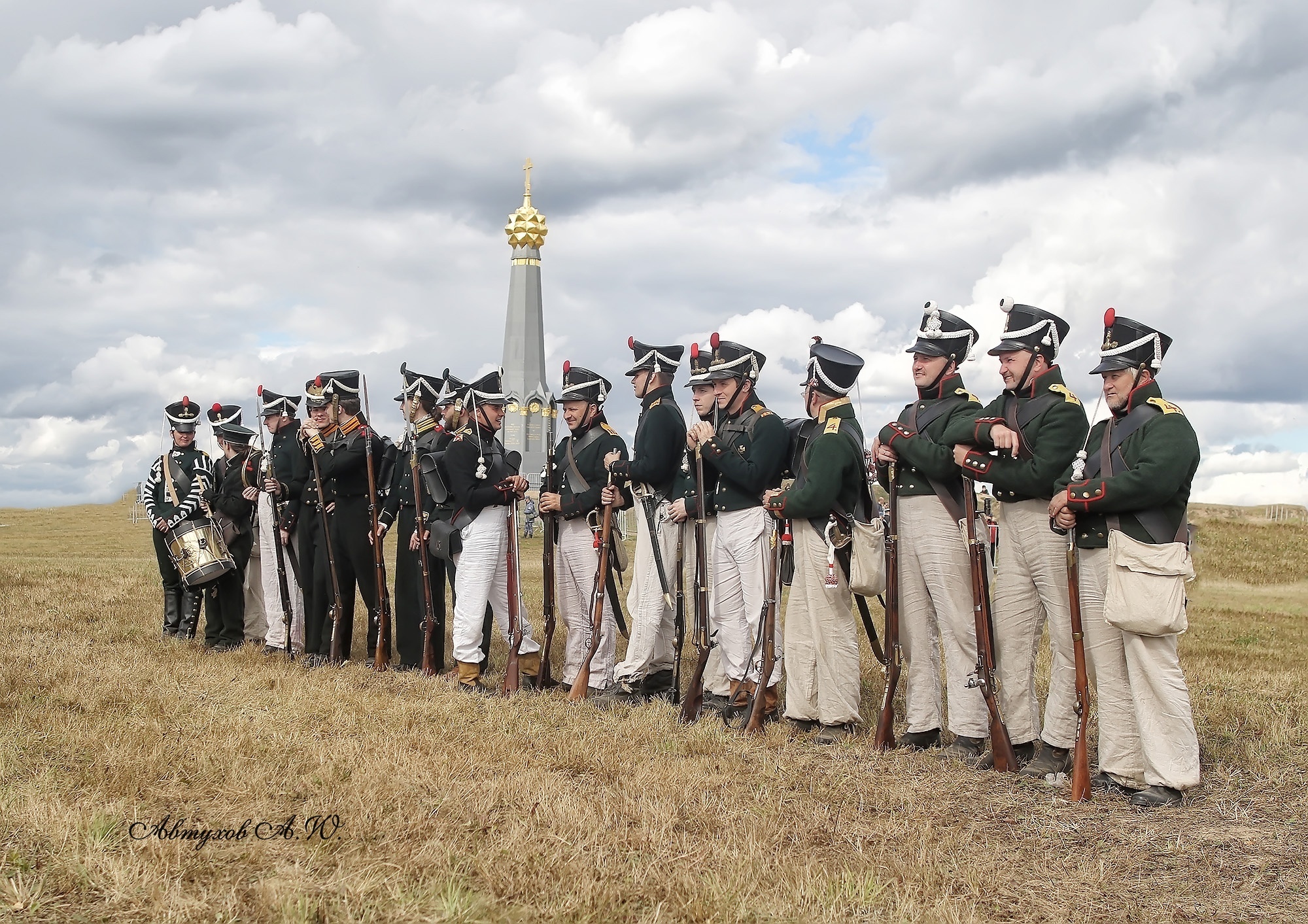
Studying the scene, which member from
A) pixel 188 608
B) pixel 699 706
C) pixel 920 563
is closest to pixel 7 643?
pixel 188 608

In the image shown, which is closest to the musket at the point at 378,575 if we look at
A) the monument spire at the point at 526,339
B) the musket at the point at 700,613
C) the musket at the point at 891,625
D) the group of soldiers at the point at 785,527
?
the group of soldiers at the point at 785,527

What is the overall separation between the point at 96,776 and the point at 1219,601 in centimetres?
1769

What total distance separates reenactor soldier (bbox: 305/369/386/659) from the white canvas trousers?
154 centimetres

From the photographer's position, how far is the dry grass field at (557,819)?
14.0ft

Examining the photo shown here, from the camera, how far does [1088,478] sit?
6.13 meters

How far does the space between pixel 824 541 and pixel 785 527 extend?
0.45m

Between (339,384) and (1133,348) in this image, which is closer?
(1133,348)


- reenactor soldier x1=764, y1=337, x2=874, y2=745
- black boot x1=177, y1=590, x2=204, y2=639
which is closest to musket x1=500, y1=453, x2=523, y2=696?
reenactor soldier x1=764, y1=337, x2=874, y2=745

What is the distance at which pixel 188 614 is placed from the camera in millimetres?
11477

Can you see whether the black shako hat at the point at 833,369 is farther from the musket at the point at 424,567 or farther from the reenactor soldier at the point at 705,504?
the musket at the point at 424,567

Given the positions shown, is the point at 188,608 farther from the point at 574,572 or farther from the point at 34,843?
the point at 34,843

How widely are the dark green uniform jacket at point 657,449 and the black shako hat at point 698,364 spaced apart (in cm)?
39

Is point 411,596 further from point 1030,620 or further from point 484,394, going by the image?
point 1030,620

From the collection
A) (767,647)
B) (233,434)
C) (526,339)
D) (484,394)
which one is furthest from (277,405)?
(526,339)
